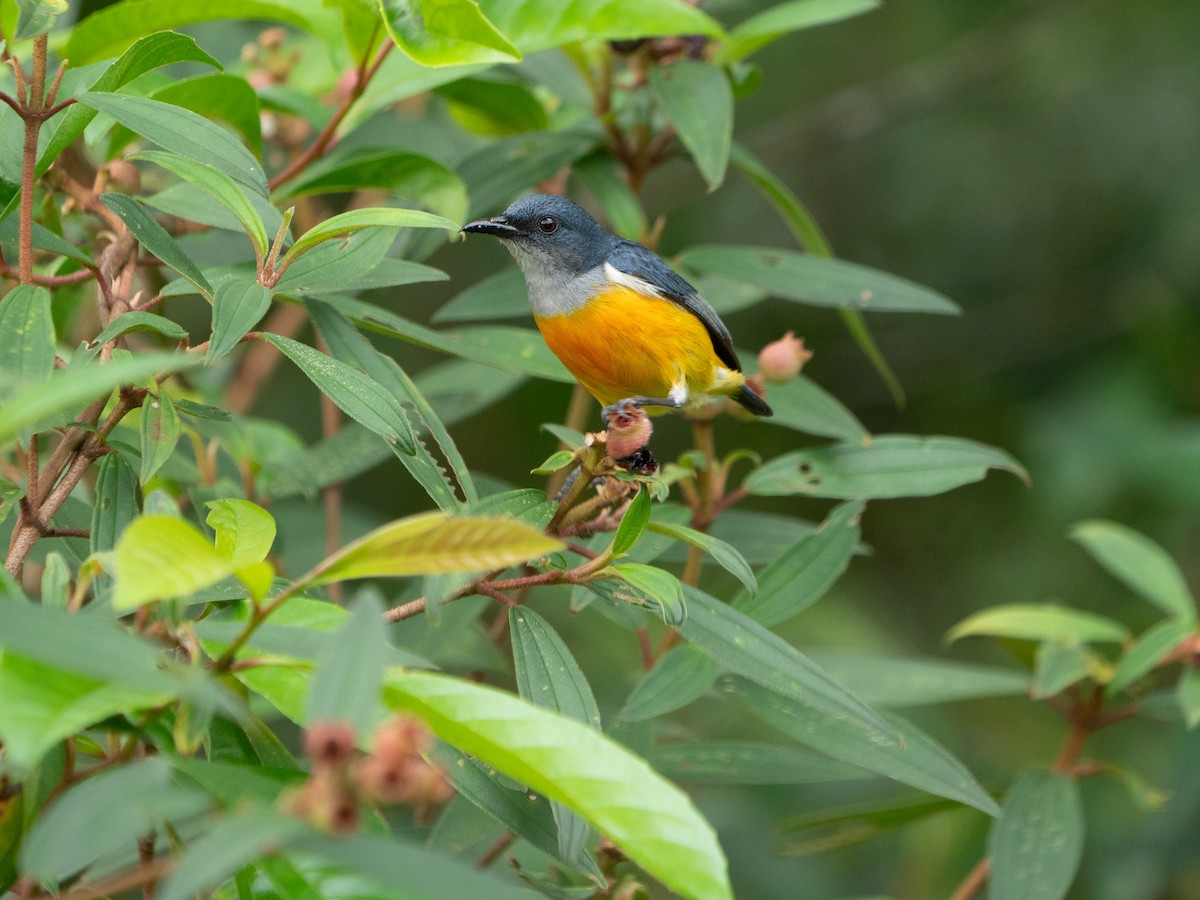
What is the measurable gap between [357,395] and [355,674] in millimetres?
600

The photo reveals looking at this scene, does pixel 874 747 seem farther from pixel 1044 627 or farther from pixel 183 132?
pixel 183 132

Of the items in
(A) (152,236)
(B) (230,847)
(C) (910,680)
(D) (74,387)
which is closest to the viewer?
(B) (230,847)

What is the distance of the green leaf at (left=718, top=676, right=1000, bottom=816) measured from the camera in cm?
182

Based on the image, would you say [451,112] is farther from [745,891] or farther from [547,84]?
[745,891]

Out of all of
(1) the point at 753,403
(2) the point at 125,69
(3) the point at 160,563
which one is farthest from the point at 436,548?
(1) the point at 753,403

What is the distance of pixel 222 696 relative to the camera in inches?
34.4

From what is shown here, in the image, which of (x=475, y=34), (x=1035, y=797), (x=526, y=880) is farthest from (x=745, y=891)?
(x=475, y=34)

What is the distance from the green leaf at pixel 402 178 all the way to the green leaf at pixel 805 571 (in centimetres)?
78

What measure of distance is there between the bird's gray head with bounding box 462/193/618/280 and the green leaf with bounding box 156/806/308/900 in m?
A: 2.01

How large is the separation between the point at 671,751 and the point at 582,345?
866 millimetres

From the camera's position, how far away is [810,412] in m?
2.37

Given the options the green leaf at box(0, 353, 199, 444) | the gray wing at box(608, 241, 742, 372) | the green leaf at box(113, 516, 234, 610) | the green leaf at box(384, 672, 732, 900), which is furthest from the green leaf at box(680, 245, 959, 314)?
the green leaf at box(0, 353, 199, 444)

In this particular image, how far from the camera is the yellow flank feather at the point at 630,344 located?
2.66 m

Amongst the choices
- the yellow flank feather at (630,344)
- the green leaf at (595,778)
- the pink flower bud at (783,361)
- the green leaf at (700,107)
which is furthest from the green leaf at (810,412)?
the green leaf at (595,778)
